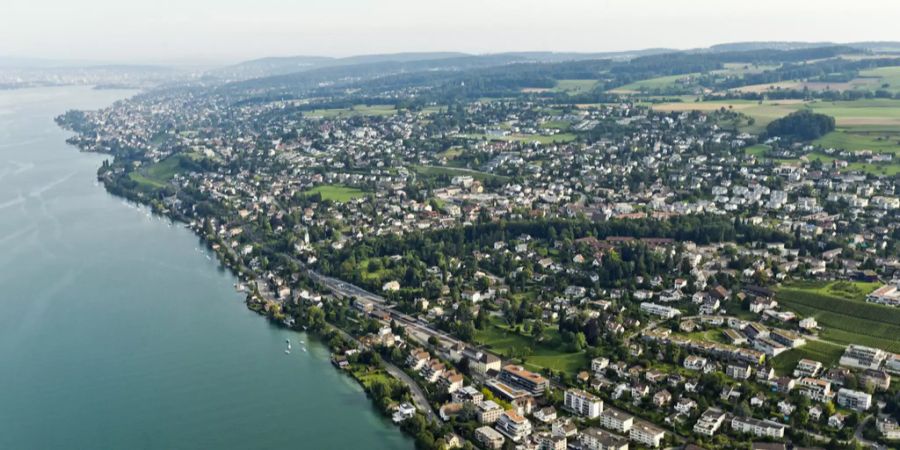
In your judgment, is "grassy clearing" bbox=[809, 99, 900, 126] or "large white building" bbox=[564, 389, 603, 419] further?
"grassy clearing" bbox=[809, 99, 900, 126]

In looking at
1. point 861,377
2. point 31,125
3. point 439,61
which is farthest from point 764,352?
point 439,61

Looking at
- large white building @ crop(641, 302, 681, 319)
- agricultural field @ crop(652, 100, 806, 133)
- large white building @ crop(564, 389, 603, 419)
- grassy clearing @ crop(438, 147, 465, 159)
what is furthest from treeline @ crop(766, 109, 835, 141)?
large white building @ crop(564, 389, 603, 419)

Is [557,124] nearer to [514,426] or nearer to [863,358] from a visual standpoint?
[863,358]

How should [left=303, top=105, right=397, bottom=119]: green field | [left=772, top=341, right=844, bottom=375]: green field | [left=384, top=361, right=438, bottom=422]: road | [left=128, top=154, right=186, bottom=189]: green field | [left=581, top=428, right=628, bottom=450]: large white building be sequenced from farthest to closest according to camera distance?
1. [left=303, top=105, right=397, bottom=119]: green field
2. [left=128, top=154, right=186, bottom=189]: green field
3. [left=772, top=341, right=844, bottom=375]: green field
4. [left=384, top=361, right=438, bottom=422]: road
5. [left=581, top=428, right=628, bottom=450]: large white building

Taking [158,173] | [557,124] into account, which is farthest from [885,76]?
[158,173]

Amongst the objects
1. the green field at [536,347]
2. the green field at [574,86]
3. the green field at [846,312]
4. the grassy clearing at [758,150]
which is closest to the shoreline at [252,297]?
the green field at [536,347]

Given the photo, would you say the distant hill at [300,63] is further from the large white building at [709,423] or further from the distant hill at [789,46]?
the large white building at [709,423]

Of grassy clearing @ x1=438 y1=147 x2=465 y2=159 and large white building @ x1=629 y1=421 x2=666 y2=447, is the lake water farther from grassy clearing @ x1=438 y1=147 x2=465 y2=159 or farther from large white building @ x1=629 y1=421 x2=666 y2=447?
grassy clearing @ x1=438 y1=147 x2=465 y2=159
